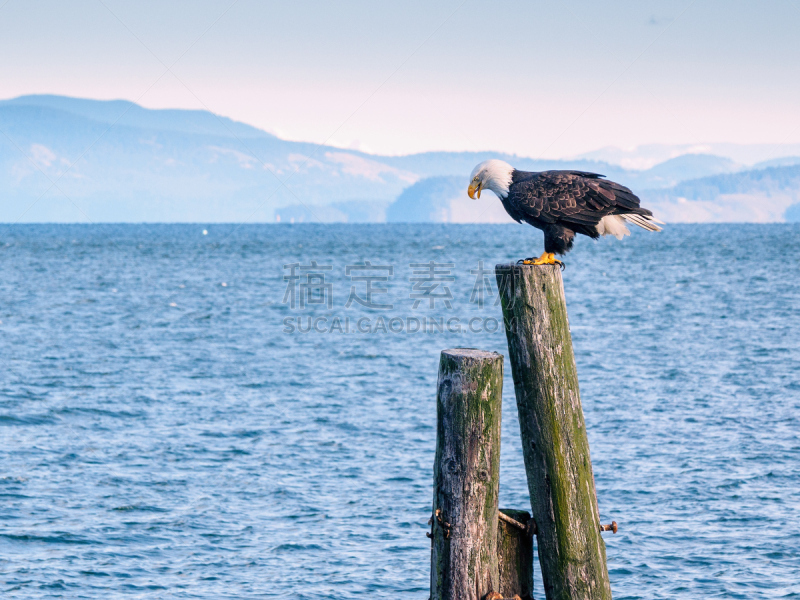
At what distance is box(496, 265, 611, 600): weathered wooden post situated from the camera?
20.6ft

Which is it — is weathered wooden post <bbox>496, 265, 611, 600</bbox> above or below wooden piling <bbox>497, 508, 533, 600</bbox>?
above

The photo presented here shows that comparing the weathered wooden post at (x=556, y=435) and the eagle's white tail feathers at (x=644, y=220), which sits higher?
the eagle's white tail feathers at (x=644, y=220)

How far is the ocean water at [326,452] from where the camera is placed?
12.3m

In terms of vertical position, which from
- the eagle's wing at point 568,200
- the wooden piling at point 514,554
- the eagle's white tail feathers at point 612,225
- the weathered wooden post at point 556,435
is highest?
the eagle's wing at point 568,200

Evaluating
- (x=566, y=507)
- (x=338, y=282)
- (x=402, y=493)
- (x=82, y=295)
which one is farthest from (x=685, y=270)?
(x=566, y=507)

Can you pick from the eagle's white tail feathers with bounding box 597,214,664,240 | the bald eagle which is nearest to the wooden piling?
the bald eagle

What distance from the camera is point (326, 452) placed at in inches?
694

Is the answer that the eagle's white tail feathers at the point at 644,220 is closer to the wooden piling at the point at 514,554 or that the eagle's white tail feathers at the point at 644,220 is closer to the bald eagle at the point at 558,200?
the bald eagle at the point at 558,200

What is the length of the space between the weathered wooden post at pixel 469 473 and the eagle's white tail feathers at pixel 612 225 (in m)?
3.51

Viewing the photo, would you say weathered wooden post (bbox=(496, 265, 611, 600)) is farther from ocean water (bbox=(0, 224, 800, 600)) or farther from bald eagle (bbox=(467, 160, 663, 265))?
ocean water (bbox=(0, 224, 800, 600))

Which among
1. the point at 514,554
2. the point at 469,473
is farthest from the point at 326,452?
the point at 469,473

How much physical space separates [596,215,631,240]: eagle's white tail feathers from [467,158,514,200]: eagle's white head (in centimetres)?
115

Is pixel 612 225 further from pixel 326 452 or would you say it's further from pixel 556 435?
pixel 326 452

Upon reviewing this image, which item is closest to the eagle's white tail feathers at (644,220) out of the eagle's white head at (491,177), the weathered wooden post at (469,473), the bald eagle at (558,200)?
the bald eagle at (558,200)
